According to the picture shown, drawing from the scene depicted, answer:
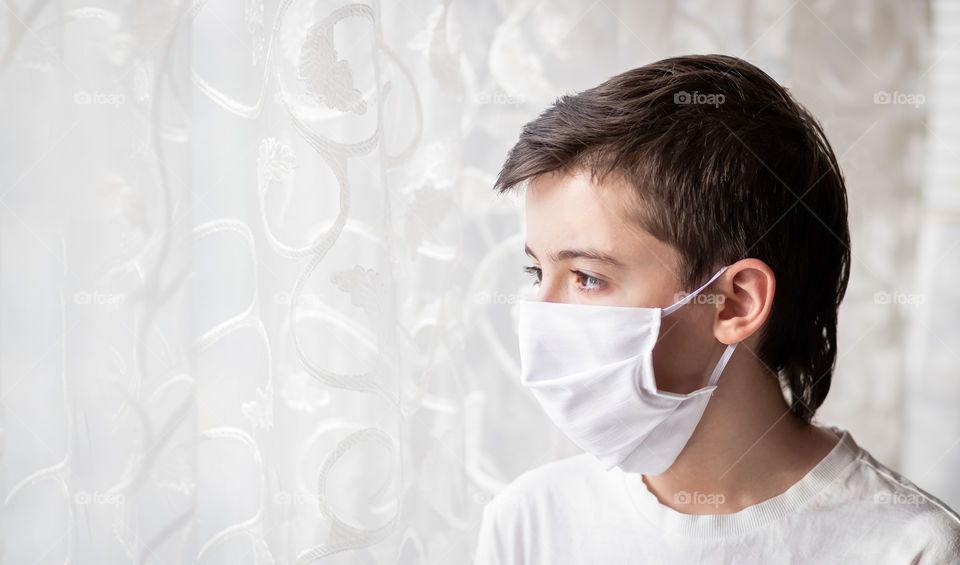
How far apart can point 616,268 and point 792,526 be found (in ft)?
1.14

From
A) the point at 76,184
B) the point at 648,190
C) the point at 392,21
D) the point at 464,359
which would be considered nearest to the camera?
the point at 648,190

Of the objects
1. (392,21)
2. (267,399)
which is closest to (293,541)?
(267,399)

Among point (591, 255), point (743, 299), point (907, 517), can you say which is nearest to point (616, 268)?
point (591, 255)

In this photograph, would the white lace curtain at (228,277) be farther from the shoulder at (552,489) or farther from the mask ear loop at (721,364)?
the mask ear loop at (721,364)

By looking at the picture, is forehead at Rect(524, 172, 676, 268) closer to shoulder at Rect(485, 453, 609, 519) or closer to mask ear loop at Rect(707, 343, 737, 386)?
mask ear loop at Rect(707, 343, 737, 386)

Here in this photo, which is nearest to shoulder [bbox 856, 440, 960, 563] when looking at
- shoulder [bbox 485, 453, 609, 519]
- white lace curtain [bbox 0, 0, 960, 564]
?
shoulder [bbox 485, 453, 609, 519]

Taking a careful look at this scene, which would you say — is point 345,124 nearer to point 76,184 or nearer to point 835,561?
point 76,184

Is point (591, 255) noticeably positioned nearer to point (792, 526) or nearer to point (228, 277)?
point (792, 526)

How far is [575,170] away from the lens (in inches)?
31.1

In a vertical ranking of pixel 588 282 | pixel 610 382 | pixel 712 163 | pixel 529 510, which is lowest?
pixel 529 510

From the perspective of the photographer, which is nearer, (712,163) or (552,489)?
(712,163)

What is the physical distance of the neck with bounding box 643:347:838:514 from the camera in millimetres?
829

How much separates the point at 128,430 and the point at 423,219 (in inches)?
19.0

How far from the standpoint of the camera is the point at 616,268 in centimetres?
77
